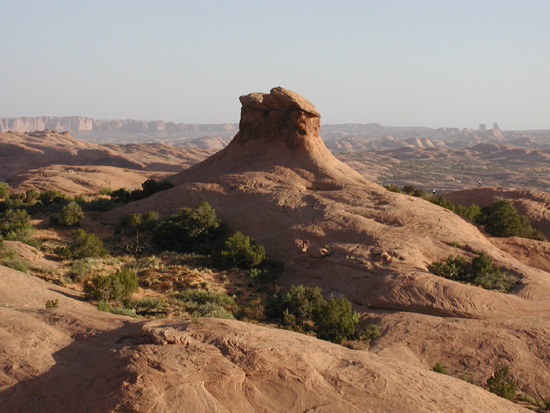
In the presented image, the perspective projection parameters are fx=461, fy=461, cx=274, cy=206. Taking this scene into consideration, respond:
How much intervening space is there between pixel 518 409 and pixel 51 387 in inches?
290

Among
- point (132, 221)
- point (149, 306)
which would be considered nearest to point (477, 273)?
point (149, 306)

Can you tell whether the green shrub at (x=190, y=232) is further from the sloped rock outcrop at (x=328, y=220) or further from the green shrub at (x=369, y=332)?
the green shrub at (x=369, y=332)

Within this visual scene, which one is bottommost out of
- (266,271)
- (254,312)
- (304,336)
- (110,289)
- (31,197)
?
(254,312)

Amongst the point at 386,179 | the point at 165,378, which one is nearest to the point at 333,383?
the point at 165,378

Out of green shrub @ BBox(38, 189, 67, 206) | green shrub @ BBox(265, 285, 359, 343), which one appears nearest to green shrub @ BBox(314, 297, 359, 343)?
green shrub @ BBox(265, 285, 359, 343)

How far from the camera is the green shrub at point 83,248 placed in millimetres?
17156

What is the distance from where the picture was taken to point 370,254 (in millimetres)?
A: 15773

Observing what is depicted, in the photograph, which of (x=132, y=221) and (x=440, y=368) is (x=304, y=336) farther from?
(x=132, y=221)

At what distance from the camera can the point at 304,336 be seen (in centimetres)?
893

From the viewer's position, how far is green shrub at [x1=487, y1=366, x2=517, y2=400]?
29.6 feet

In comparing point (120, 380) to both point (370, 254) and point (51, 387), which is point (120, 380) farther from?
point (370, 254)

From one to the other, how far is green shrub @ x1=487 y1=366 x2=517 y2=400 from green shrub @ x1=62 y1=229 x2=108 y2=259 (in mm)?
13909

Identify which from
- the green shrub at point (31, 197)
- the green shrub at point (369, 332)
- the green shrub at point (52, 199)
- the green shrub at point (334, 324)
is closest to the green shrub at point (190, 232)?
the green shrub at point (334, 324)

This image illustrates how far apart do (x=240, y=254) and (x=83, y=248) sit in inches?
232
